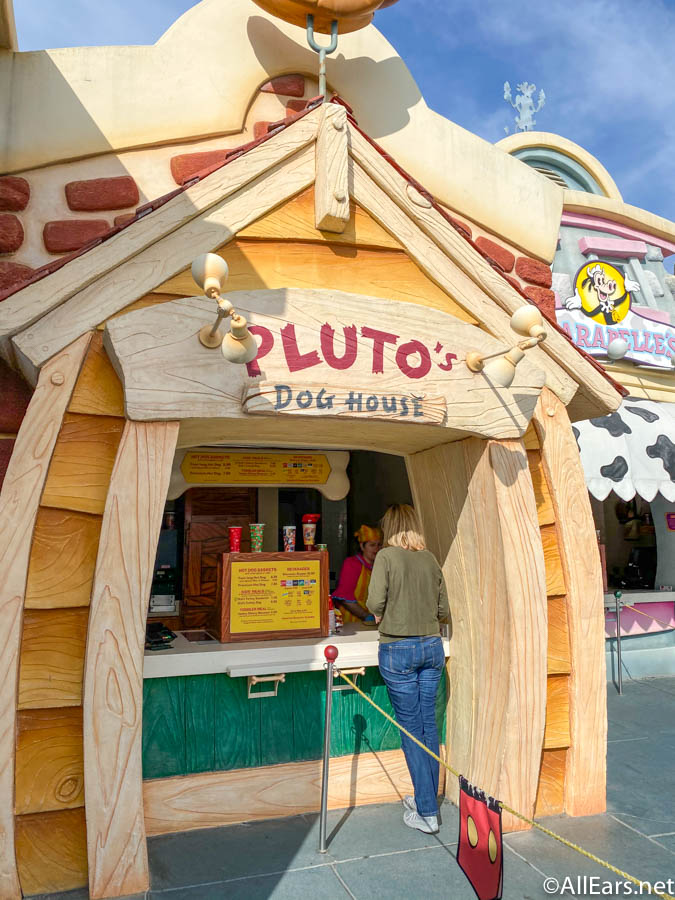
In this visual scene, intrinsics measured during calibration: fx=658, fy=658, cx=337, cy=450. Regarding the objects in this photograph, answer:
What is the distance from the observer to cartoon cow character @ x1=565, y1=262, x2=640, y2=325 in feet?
28.7

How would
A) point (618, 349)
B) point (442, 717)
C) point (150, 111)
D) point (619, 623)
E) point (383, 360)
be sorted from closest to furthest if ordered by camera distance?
point (383, 360) → point (150, 111) → point (442, 717) → point (619, 623) → point (618, 349)

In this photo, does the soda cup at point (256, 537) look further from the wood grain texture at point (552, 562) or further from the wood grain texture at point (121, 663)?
the wood grain texture at point (552, 562)

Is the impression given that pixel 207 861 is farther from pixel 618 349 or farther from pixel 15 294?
pixel 618 349

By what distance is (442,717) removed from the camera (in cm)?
412

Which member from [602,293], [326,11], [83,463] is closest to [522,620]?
[83,463]

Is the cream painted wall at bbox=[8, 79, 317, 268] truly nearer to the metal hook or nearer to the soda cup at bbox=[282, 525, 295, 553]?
the metal hook

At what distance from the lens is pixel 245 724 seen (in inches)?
146

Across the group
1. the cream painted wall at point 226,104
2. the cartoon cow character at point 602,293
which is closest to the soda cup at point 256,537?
the cream painted wall at point 226,104

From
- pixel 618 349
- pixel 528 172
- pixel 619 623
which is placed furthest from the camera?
pixel 618 349

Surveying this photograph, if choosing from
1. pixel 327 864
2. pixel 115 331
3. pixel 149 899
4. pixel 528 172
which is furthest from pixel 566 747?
pixel 528 172

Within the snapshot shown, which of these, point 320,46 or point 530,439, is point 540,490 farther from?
point 320,46

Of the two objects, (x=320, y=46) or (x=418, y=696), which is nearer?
(x=418, y=696)

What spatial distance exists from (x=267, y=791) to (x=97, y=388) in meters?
2.39

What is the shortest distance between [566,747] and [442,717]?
2.42 ft
